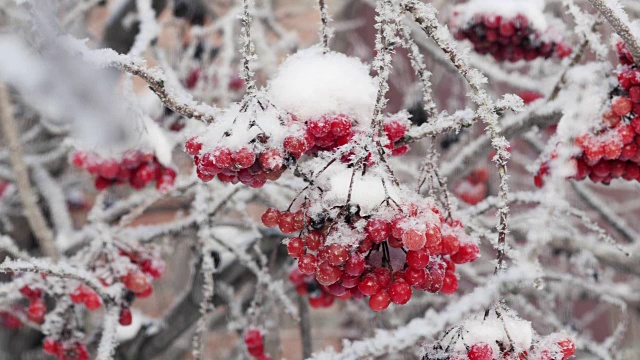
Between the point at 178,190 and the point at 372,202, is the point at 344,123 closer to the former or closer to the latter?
the point at 372,202

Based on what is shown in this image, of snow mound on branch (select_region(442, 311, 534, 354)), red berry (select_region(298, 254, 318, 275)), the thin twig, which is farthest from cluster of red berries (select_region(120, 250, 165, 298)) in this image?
snow mound on branch (select_region(442, 311, 534, 354))

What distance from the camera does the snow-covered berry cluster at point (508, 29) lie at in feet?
5.15

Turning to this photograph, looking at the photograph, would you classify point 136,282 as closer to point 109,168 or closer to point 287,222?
point 109,168

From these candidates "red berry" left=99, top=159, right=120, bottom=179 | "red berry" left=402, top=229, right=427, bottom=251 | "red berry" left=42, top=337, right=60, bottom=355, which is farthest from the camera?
"red berry" left=99, top=159, right=120, bottom=179

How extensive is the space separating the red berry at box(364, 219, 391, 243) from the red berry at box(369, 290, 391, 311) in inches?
3.1

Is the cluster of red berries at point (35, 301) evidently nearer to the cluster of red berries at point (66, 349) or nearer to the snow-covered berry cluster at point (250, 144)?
the cluster of red berries at point (66, 349)

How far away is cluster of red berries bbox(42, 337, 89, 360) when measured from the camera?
144 cm

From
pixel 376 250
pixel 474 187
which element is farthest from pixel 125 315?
pixel 474 187

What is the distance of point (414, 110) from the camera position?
238 centimetres

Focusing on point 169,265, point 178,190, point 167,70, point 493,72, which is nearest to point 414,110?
point 493,72

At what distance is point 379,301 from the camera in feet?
2.63

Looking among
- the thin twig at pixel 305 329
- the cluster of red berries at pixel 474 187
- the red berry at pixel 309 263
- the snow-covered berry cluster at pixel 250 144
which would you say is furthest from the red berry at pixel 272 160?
the cluster of red berries at pixel 474 187

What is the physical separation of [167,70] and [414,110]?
38.5 inches

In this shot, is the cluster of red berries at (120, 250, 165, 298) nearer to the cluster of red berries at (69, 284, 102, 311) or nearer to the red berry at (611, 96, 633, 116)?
the cluster of red berries at (69, 284, 102, 311)
